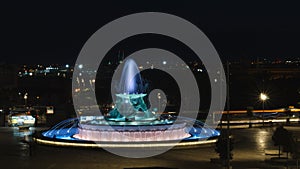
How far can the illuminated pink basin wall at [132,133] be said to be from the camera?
24.8 metres

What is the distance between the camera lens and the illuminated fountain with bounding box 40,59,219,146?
2488 cm

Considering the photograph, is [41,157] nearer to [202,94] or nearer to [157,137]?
[157,137]

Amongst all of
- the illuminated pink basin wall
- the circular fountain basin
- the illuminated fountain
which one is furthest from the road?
the illuminated pink basin wall

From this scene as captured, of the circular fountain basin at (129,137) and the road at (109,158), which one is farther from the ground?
the circular fountain basin at (129,137)

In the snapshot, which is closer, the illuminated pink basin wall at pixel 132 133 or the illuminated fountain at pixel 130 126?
the illuminated pink basin wall at pixel 132 133

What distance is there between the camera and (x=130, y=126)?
2494cm

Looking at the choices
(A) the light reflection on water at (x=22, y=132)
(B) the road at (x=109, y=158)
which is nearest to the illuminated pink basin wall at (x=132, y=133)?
(B) the road at (x=109, y=158)

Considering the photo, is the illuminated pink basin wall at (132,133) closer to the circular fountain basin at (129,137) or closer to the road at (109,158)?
the circular fountain basin at (129,137)

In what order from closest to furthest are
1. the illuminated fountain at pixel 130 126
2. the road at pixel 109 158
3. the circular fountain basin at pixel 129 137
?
the road at pixel 109 158 → the circular fountain basin at pixel 129 137 → the illuminated fountain at pixel 130 126

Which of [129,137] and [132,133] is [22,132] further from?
[132,133]

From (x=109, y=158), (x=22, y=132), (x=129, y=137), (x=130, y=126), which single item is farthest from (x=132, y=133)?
(x=22, y=132)

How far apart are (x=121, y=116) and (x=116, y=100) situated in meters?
1.46

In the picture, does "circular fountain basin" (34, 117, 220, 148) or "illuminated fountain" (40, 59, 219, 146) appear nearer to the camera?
"circular fountain basin" (34, 117, 220, 148)

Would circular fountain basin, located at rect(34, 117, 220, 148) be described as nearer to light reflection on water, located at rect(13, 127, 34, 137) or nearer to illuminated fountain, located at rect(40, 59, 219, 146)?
illuminated fountain, located at rect(40, 59, 219, 146)
